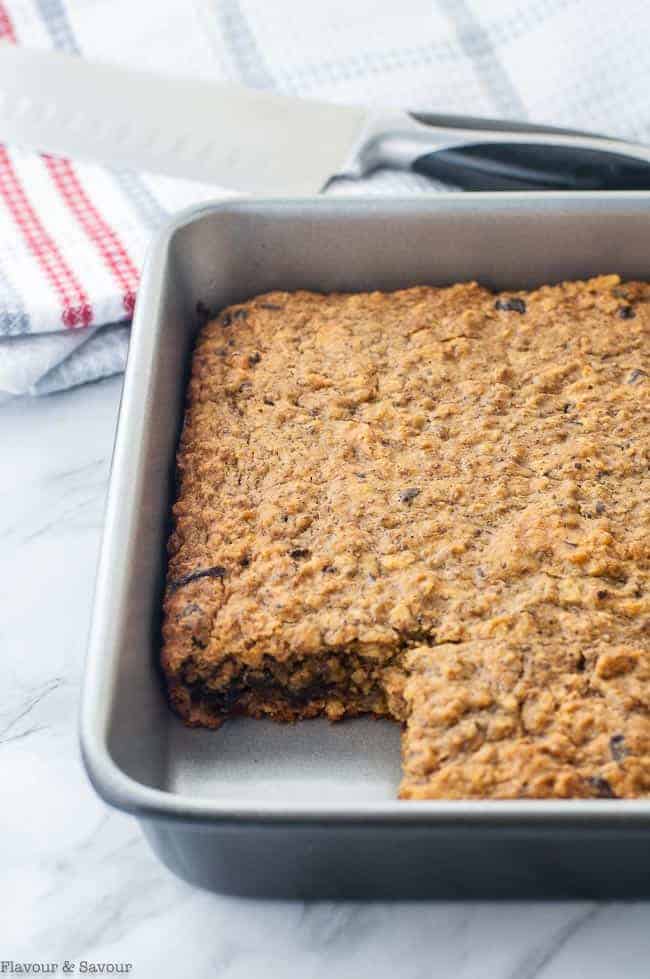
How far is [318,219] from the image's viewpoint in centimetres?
191

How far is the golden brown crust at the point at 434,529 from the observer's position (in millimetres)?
1384

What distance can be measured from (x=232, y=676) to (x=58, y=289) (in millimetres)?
922

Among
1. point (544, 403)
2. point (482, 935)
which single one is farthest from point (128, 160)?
point (482, 935)

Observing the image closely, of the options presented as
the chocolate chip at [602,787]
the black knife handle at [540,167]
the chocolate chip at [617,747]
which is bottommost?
the chocolate chip at [602,787]

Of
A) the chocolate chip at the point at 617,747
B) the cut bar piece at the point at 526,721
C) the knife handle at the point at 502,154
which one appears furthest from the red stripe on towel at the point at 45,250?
the chocolate chip at the point at 617,747

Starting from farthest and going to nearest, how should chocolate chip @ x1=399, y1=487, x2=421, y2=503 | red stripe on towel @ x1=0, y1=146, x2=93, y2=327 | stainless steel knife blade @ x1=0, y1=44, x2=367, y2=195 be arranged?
1. stainless steel knife blade @ x1=0, y1=44, x2=367, y2=195
2. red stripe on towel @ x1=0, y1=146, x2=93, y2=327
3. chocolate chip @ x1=399, y1=487, x2=421, y2=503

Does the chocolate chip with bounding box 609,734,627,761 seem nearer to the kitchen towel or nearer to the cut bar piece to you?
the cut bar piece

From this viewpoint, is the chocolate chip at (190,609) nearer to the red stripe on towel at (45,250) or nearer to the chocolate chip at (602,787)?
the chocolate chip at (602,787)

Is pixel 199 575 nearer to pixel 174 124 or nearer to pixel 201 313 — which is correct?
pixel 201 313

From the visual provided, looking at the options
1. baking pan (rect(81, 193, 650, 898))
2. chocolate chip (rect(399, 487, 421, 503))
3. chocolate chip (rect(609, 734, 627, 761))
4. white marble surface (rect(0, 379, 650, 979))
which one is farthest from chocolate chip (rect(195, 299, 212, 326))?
chocolate chip (rect(609, 734, 627, 761))

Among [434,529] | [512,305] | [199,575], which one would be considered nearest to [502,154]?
[512,305]

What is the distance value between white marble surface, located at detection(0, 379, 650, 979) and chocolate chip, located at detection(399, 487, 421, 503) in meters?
0.54

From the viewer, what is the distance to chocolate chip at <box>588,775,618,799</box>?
1.30 meters

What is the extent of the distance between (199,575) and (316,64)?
4.91ft
